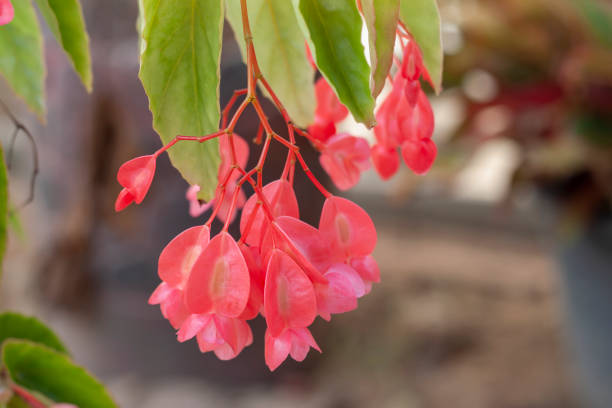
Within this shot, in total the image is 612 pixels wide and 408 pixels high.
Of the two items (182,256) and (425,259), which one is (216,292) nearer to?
(182,256)

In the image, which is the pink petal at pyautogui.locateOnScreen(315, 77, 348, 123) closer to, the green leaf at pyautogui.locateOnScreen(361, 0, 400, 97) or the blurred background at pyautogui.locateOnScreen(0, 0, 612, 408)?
the green leaf at pyautogui.locateOnScreen(361, 0, 400, 97)

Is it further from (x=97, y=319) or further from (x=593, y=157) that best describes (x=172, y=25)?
(x=97, y=319)

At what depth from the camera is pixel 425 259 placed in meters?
2.05

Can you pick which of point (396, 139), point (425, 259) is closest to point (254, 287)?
point (396, 139)

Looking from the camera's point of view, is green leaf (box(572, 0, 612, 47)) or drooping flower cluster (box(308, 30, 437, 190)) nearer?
drooping flower cluster (box(308, 30, 437, 190))

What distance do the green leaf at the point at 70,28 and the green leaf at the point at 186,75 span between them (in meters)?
0.06

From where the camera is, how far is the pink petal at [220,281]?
24 centimetres

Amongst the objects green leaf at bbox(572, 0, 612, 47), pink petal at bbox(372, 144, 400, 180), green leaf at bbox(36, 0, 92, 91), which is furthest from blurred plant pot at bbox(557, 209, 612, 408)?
green leaf at bbox(36, 0, 92, 91)

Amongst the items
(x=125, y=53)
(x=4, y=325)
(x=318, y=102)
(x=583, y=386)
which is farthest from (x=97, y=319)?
(x=318, y=102)

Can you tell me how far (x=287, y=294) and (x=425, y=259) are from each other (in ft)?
6.13

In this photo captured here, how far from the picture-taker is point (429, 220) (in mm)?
2340

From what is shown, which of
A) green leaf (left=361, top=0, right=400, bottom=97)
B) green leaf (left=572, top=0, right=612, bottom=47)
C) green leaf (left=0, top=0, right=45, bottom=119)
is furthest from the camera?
green leaf (left=572, top=0, right=612, bottom=47)

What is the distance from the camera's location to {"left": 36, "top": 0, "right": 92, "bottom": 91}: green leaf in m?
0.28

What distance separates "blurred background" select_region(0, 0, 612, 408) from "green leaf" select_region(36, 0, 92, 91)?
572mm
